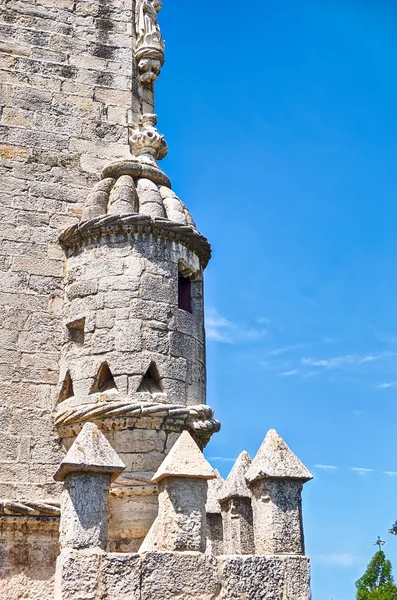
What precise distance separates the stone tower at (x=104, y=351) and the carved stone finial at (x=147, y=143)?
2 centimetres

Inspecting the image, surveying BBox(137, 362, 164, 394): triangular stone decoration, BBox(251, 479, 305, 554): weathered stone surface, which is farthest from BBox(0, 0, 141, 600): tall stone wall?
BBox(251, 479, 305, 554): weathered stone surface

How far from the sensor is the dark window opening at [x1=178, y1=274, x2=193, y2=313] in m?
8.45

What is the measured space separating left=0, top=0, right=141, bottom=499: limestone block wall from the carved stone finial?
15 centimetres

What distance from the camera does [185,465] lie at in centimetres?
599

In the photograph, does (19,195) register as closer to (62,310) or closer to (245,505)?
(62,310)

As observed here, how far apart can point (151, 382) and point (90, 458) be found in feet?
6.53

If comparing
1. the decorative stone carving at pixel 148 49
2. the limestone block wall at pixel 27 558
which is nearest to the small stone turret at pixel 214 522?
the limestone block wall at pixel 27 558

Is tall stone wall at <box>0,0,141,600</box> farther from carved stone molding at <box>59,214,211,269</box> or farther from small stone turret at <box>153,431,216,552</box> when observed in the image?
small stone turret at <box>153,431,216,552</box>

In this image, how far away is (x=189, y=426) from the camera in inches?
300

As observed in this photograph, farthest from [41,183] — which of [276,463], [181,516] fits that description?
[181,516]

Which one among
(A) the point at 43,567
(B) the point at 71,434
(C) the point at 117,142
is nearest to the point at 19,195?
(C) the point at 117,142

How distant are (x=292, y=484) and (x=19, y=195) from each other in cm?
474

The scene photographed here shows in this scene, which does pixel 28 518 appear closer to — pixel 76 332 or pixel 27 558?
pixel 27 558

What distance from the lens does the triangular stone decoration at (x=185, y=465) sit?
19.4 feet
